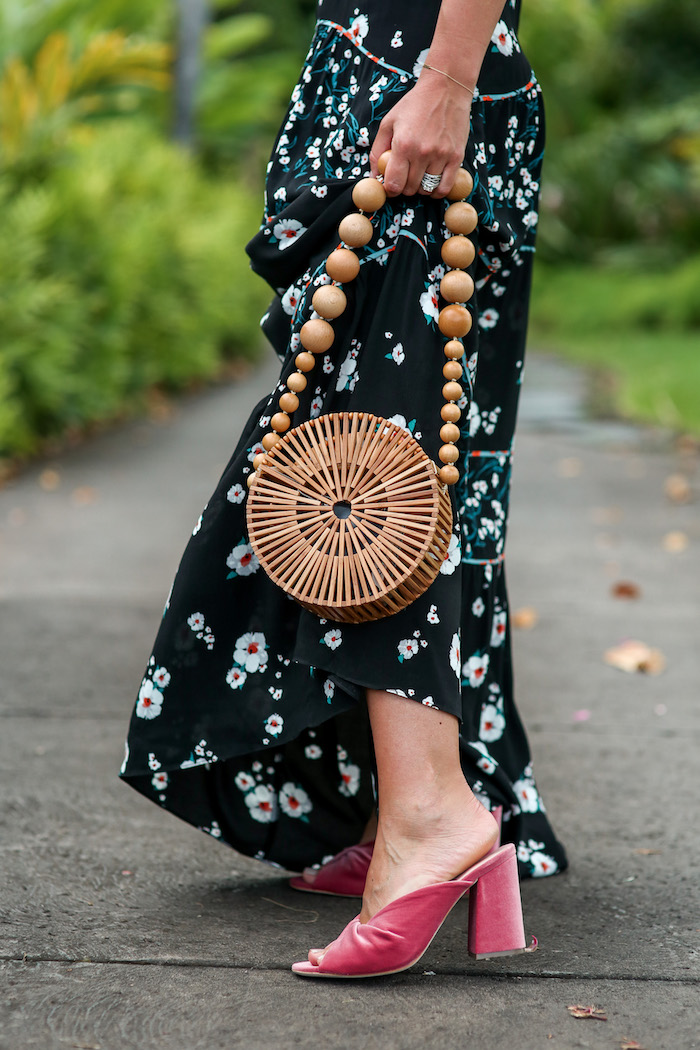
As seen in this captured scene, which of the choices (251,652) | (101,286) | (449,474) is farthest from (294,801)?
(101,286)

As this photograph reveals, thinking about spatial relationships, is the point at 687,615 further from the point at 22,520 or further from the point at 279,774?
the point at 22,520

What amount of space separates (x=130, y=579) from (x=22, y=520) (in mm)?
937

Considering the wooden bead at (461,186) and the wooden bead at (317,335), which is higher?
the wooden bead at (461,186)

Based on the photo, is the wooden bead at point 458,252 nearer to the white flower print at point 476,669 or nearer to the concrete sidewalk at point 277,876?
the white flower print at point 476,669

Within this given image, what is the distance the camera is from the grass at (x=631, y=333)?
8047 mm

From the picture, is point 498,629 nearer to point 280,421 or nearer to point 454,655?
point 454,655

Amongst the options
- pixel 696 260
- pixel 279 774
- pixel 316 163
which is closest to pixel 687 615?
pixel 279 774

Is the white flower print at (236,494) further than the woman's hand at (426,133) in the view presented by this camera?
Yes

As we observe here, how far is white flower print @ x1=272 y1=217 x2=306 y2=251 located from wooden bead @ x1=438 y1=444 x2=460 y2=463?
1.26 feet

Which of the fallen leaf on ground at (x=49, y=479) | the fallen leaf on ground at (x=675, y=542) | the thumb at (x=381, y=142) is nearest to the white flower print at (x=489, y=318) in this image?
the thumb at (x=381, y=142)

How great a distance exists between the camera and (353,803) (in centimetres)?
191

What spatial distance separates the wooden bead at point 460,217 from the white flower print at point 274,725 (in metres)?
0.73

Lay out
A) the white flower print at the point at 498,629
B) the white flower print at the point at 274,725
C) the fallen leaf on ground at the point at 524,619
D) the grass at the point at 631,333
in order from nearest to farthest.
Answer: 1. the white flower print at the point at 274,725
2. the white flower print at the point at 498,629
3. the fallen leaf on ground at the point at 524,619
4. the grass at the point at 631,333

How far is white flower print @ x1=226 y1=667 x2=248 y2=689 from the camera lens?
67.9 inches
